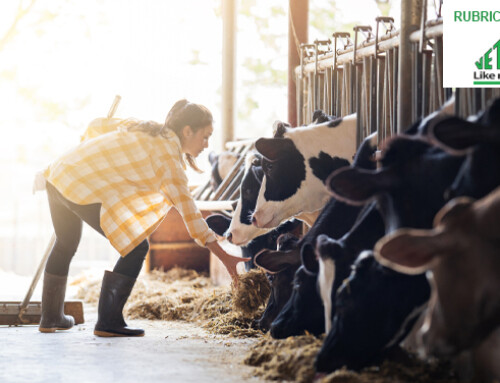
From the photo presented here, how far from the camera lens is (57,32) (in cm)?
1329

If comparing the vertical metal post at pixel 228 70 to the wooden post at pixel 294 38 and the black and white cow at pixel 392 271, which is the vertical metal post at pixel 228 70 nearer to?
the wooden post at pixel 294 38

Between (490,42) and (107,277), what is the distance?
2629 mm

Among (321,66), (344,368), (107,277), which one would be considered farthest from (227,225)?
(344,368)

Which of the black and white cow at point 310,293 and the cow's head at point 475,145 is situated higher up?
the cow's head at point 475,145

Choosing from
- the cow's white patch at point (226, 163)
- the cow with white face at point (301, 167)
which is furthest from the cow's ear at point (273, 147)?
the cow's white patch at point (226, 163)

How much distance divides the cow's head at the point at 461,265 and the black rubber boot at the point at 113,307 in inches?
100

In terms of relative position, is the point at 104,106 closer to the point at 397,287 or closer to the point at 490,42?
the point at 490,42

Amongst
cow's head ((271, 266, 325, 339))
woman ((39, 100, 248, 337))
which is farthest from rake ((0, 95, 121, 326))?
cow's head ((271, 266, 325, 339))

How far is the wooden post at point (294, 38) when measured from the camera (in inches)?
235

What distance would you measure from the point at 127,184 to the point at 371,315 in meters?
2.12

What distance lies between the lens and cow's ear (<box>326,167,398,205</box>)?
A: 2.59 meters

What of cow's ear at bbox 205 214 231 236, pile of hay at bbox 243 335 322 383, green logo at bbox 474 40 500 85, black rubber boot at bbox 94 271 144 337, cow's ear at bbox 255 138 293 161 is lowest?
black rubber boot at bbox 94 271 144 337

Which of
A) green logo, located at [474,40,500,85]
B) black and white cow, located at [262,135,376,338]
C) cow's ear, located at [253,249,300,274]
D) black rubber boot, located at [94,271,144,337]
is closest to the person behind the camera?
black and white cow, located at [262,135,376,338]

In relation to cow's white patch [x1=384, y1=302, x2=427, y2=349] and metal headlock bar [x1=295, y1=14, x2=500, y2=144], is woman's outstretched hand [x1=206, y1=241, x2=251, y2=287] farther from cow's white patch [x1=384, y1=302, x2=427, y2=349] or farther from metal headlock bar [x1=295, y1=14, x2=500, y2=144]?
cow's white patch [x1=384, y1=302, x2=427, y2=349]
